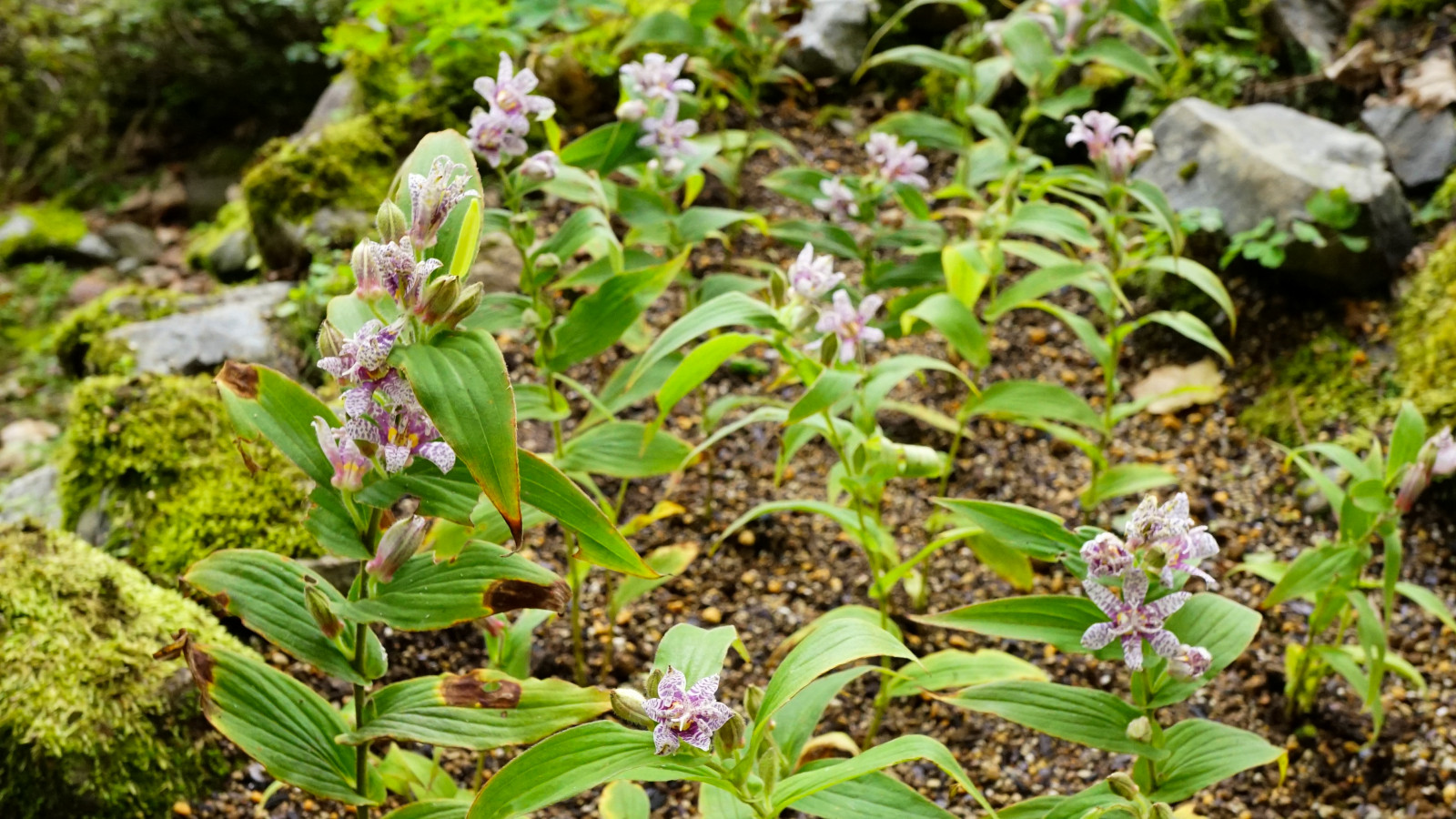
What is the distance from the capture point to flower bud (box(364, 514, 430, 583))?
50.8 inches

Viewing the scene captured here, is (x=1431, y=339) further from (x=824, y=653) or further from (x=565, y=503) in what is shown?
(x=565, y=503)

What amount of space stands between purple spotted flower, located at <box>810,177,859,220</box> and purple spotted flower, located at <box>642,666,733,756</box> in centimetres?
154

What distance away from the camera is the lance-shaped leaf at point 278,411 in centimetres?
129

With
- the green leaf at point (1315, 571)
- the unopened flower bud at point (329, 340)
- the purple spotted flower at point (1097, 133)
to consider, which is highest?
the unopened flower bud at point (329, 340)

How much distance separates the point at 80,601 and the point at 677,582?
1.06m

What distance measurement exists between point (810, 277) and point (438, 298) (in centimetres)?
79

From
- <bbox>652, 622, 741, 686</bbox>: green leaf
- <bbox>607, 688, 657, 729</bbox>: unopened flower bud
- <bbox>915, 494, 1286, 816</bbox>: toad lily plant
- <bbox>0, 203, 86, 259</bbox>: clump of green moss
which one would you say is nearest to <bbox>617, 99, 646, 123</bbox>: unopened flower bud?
<bbox>915, 494, 1286, 816</bbox>: toad lily plant

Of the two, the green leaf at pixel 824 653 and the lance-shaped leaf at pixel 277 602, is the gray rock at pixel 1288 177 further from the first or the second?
the lance-shaped leaf at pixel 277 602

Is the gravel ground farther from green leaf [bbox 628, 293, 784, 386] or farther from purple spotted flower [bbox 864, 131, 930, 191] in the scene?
green leaf [bbox 628, 293, 784, 386]

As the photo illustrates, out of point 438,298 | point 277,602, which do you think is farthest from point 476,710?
point 438,298

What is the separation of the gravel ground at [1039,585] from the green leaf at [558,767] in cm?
74

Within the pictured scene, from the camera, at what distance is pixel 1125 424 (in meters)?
2.66

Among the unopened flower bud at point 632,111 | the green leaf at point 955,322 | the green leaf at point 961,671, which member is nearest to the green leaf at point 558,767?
the green leaf at point 961,671

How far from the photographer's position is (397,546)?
130cm
